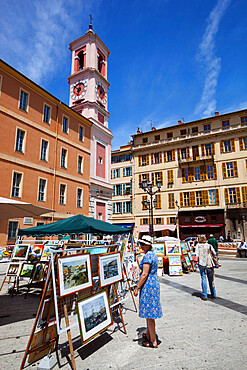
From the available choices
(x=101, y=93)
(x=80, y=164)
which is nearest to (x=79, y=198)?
(x=80, y=164)

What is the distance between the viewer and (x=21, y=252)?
7930 millimetres

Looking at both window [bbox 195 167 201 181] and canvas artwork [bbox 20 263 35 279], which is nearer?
canvas artwork [bbox 20 263 35 279]

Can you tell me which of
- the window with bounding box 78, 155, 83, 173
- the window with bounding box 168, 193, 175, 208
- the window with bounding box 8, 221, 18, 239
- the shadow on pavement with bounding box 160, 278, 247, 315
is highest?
the window with bounding box 78, 155, 83, 173

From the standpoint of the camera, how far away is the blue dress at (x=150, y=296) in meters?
3.63

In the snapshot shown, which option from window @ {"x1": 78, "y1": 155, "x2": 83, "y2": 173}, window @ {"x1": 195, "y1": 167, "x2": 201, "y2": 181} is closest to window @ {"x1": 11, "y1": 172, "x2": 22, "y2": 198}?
window @ {"x1": 78, "y1": 155, "x2": 83, "y2": 173}

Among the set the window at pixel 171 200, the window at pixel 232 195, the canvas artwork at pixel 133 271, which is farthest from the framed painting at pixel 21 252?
the window at pixel 232 195

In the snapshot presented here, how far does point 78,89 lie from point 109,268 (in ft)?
79.4

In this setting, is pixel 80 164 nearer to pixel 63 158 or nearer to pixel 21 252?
pixel 63 158

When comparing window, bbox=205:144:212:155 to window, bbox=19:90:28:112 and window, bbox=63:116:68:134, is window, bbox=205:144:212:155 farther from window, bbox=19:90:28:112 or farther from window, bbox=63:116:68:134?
window, bbox=19:90:28:112

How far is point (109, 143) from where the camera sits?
87.1 feet

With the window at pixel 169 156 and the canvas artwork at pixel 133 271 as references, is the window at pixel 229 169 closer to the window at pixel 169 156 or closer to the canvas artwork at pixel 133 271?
the window at pixel 169 156

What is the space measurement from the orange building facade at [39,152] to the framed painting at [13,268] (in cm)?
798

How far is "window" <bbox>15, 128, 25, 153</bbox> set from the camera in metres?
16.4

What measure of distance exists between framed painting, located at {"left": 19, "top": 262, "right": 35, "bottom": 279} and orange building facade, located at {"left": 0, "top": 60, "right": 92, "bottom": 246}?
8571mm
